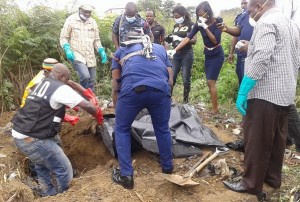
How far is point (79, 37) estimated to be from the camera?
5.68 m

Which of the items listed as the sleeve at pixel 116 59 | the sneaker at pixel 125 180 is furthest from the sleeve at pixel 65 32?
the sneaker at pixel 125 180

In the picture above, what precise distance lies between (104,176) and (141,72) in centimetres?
133

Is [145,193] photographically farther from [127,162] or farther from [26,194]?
[26,194]

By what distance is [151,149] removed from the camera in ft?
13.0

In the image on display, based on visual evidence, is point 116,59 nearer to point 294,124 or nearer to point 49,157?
point 49,157

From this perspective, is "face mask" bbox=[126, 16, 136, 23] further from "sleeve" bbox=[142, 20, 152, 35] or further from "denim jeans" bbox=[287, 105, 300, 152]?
Answer: "denim jeans" bbox=[287, 105, 300, 152]

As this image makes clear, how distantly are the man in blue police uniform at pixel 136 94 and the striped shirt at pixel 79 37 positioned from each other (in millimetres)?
2445

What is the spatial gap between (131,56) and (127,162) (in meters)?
1.08

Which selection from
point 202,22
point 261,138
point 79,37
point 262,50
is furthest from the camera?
point 79,37

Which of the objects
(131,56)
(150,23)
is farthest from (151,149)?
(150,23)

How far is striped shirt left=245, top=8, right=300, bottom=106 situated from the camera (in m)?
2.71

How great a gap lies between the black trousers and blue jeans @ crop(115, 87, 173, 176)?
82 centimetres

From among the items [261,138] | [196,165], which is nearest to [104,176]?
[196,165]

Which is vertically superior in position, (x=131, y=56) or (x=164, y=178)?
(x=131, y=56)
